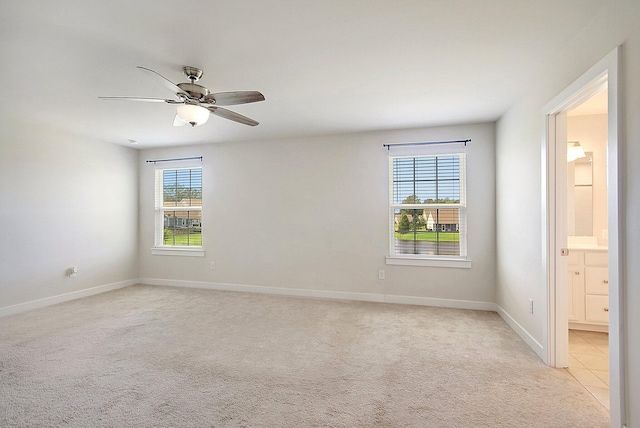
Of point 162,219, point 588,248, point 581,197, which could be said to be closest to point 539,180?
point 588,248

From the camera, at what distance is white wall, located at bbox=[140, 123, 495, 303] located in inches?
159

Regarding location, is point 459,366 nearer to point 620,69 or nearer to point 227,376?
point 227,376

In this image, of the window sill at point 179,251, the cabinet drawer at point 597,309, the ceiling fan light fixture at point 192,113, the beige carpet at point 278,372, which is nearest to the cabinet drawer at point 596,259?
the cabinet drawer at point 597,309

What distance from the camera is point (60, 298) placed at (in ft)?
14.4

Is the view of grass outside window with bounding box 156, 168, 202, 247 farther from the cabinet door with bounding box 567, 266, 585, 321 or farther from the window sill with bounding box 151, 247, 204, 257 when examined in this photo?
the cabinet door with bounding box 567, 266, 585, 321

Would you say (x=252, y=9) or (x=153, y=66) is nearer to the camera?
(x=252, y=9)

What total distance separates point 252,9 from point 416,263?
354 centimetres

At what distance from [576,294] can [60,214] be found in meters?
6.64

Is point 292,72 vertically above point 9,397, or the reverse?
point 292,72

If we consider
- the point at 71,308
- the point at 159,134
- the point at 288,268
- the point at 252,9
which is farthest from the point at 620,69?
the point at 71,308

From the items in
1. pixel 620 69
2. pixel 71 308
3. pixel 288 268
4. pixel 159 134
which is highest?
pixel 159 134

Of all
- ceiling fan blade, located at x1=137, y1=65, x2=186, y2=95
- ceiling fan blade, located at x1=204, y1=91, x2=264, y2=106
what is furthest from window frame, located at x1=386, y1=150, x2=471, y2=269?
ceiling fan blade, located at x1=137, y1=65, x2=186, y2=95

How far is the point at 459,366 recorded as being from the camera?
98.0 inches

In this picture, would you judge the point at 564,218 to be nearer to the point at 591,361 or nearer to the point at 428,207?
the point at 591,361
